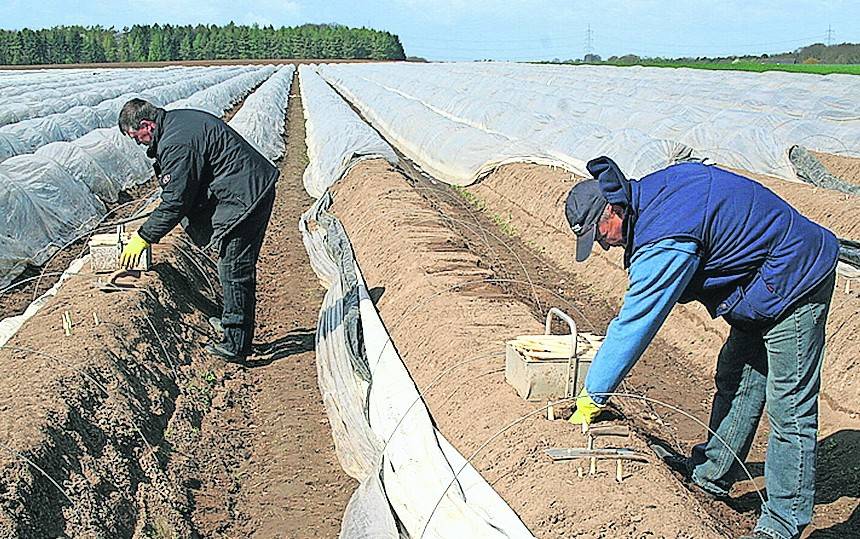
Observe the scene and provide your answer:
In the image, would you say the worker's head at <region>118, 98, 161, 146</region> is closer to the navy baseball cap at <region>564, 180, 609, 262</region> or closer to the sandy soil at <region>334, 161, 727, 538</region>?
the sandy soil at <region>334, 161, 727, 538</region>

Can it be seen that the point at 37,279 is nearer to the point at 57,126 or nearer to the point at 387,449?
the point at 387,449

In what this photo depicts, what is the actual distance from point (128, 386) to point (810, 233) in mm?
4089

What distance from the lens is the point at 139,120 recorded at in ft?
18.2

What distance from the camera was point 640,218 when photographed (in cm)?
323

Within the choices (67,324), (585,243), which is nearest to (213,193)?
(67,324)

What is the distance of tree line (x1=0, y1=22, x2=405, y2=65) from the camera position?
74750 mm

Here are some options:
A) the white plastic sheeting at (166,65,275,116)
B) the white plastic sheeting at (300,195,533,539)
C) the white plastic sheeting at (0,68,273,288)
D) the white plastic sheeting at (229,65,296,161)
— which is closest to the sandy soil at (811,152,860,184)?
the white plastic sheeting at (300,195,533,539)

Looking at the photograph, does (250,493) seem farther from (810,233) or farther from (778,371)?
(810,233)

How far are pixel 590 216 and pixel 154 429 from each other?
326 cm

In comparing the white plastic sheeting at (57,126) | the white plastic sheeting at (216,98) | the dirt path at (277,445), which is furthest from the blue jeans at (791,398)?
the white plastic sheeting at (216,98)

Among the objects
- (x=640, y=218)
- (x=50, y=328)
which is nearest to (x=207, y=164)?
(x=50, y=328)

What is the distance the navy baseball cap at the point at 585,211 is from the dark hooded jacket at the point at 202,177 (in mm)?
3278

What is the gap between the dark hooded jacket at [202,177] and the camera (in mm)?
5621

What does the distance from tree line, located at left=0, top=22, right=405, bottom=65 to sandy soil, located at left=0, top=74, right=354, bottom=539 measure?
252ft
